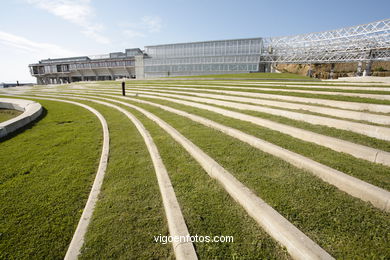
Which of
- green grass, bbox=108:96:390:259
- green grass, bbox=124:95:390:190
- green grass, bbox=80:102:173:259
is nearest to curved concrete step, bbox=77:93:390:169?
green grass, bbox=124:95:390:190

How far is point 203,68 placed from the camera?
162 feet

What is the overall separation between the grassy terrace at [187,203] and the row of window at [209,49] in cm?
4888

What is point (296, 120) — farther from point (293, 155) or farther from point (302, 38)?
point (302, 38)

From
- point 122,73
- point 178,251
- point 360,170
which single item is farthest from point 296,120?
point 122,73

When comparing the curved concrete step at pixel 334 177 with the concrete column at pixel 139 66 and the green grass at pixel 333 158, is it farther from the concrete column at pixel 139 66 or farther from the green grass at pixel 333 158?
the concrete column at pixel 139 66

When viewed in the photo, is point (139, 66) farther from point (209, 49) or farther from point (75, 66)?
point (75, 66)

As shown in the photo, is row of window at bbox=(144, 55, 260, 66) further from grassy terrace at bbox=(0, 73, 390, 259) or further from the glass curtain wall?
grassy terrace at bbox=(0, 73, 390, 259)

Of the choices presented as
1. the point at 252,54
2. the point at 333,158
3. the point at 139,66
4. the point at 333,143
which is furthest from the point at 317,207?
the point at 139,66

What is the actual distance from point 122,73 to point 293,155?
242 feet

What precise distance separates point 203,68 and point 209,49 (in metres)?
5.91

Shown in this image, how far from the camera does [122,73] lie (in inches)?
2616

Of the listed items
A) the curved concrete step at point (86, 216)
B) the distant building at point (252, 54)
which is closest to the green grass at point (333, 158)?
the curved concrete step at point (86, 216)

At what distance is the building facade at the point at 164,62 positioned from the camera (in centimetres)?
4644

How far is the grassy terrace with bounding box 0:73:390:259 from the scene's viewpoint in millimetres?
1841
